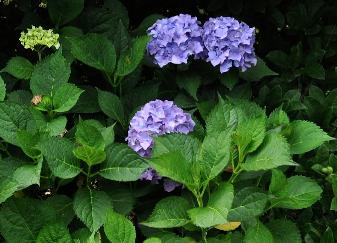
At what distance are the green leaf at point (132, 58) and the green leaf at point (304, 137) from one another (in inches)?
23.5

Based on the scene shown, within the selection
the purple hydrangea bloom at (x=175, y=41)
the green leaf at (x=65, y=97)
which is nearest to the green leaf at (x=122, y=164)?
the green leaf at (x=65, y=97)

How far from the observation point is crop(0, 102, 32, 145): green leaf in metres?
1.69

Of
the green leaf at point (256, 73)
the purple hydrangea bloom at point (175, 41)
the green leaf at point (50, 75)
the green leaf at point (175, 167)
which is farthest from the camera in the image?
the green leaf at point (256, 73)

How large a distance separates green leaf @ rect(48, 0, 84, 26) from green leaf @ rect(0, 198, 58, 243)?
40.3 inches

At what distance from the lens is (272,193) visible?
166 cm

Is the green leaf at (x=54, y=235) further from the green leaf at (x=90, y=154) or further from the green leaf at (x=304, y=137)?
the green leaf at (x=304, y=137)

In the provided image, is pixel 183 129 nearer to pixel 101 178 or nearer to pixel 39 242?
pixel 101 178

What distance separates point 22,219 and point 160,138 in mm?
420

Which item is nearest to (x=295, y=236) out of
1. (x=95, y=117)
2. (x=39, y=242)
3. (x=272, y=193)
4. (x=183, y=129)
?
(x=272, y=193)

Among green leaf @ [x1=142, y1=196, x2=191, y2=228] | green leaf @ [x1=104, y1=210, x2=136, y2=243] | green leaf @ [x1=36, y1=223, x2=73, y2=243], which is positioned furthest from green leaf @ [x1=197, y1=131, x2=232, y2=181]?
green leaf @ [x1=36, y1=223, x2=73, y2=243]

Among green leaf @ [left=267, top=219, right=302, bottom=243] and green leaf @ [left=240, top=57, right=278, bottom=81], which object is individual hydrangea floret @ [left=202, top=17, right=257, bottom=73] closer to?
green leaf @ [left=240, top=57, right=278, bottom=81]

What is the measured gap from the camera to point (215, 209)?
1.49m

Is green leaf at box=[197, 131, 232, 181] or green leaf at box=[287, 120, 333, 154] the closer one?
green leaf at box=[197, 131, 232, 181]

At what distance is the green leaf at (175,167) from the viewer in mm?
1509
